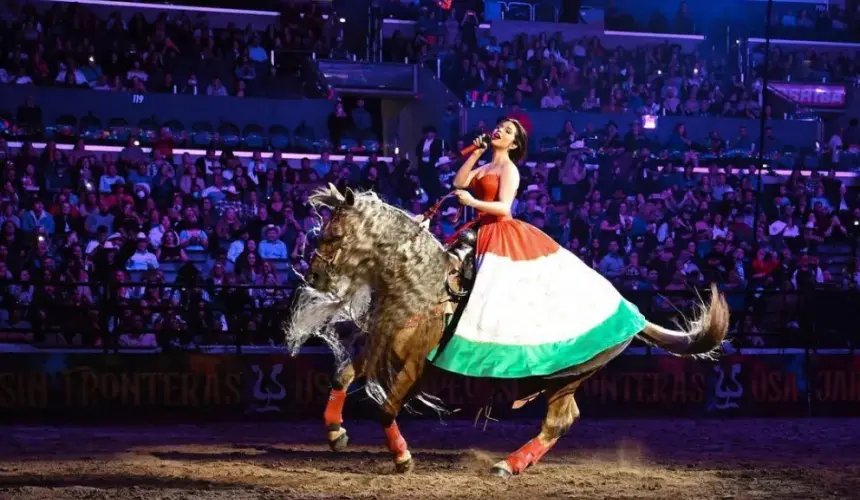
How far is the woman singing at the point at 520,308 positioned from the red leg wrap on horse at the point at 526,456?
0.64 meters

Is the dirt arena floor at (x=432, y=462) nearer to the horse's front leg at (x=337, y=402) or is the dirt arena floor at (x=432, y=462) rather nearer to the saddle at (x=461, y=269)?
the horse's front leg at (x=337, y=402)

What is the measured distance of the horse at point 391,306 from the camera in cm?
761

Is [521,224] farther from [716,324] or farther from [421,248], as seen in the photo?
[716,324]

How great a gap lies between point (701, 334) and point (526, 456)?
164cm

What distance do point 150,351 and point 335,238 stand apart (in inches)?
220

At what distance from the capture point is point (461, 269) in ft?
26.1

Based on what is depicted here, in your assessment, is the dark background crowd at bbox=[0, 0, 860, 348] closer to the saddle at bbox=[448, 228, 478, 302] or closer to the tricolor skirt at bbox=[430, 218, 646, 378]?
the saddle at bbox=[448, 228, 478, 302]

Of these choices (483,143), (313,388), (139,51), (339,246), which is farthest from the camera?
(139,51)

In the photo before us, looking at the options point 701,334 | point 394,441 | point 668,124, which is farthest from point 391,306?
point 668,124

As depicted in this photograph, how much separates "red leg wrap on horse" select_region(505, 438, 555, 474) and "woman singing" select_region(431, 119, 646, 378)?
2.09 feet

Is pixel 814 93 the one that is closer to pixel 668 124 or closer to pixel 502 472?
pixel 668 124

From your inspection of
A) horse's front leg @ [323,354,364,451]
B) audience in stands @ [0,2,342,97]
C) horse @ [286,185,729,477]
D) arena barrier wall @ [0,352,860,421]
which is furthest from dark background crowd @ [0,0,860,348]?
horse @ [286,185,729,477]

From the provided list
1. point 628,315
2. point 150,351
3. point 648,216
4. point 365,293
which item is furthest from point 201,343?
point 648,216

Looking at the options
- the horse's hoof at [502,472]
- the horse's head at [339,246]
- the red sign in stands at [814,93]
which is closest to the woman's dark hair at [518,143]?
the horse's head at [339,246]
